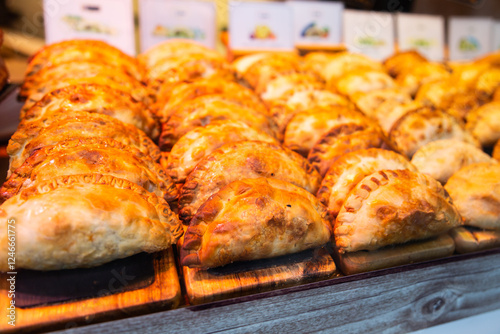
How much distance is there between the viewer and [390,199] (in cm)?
210

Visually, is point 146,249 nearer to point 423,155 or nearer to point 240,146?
point 240,146

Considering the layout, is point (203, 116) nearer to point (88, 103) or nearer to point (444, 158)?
point (88, 103)

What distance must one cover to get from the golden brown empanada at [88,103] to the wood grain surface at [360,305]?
153 cm

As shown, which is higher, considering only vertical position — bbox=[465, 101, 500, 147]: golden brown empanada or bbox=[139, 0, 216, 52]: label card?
bbox=[139, 0, 216, 52]: label card

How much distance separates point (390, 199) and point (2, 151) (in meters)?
2.82

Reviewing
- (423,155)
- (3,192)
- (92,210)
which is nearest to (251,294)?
(92,210)

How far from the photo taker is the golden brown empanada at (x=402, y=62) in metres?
4.88

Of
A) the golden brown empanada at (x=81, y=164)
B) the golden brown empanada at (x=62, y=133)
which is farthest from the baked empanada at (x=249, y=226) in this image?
the golden brown empanada at (x=62, y=133)

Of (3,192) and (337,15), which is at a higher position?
(337,15)

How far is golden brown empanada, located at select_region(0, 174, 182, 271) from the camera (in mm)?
1631

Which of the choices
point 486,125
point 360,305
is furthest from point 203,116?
point 486,125

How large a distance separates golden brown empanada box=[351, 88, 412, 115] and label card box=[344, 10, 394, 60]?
1.96 metres

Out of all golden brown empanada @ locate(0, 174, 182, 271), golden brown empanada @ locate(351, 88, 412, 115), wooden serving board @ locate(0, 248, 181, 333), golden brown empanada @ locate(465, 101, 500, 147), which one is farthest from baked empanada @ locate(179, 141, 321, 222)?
golden brown empanada @ locate(465, 101, 500, 147)

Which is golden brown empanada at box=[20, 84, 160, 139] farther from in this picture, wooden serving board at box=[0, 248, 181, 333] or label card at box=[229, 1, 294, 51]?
label card at box=[229, 1, 294, 51]
